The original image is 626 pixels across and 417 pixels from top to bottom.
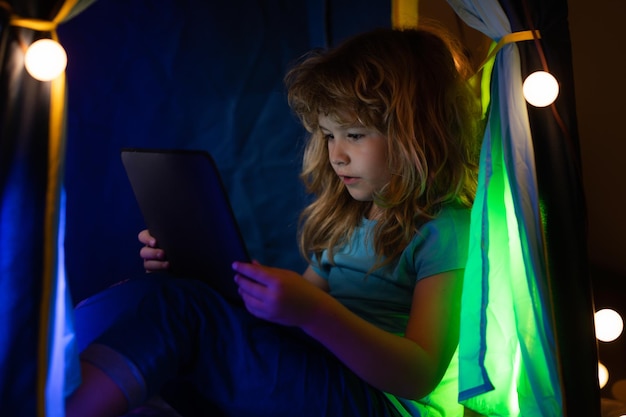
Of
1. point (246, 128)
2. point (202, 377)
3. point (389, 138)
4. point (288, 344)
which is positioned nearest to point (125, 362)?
point (202, 377)

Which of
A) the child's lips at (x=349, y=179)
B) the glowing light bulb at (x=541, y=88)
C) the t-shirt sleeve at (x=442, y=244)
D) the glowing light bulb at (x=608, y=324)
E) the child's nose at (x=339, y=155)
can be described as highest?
the glowing light bulb at (x=541, y=88)

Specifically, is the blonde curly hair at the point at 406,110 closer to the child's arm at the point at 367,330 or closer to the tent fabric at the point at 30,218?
the child's arm at the point at 367,330

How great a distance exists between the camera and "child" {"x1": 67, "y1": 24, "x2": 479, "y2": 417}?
947 mm

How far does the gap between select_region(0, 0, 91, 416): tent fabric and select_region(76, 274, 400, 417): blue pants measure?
0.14 metres

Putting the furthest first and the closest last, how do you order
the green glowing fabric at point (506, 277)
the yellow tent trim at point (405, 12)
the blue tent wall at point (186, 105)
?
the yellow tent trim at point (405, 12) → the blue tent wall at point (186, 105) → the green glowing fabric at point (506, 277)

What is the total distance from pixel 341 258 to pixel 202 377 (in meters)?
0.41

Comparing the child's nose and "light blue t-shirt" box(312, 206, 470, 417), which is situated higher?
the child's nose

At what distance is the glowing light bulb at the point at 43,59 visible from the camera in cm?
79

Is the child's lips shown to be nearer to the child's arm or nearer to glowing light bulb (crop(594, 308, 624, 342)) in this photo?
the child's arm

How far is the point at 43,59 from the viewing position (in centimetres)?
79

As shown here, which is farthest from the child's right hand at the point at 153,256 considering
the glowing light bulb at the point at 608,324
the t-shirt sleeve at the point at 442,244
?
the glowing light bulb at the point at 608,324

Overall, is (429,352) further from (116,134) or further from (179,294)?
(116,134)

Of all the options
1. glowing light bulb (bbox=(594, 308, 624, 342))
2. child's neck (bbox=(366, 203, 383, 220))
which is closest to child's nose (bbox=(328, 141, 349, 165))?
child's neck (bbox=(366, 203, 383, 220))

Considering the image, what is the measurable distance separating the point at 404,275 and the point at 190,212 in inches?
15.6
